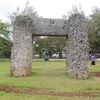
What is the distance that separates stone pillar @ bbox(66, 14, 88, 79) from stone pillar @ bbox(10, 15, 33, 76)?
8.51 feet

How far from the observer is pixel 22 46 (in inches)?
862

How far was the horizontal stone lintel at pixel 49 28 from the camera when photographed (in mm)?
22406

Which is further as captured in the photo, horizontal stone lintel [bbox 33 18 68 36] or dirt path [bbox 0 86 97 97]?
horizontal stone lintel [bbox 33 18 68 36]

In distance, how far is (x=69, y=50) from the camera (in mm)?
22000

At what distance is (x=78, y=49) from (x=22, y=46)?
3.51m

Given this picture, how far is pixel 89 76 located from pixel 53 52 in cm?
3889

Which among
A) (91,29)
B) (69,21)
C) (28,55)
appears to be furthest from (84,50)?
(91,29)

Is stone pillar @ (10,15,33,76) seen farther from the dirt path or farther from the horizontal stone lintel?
the dirt path

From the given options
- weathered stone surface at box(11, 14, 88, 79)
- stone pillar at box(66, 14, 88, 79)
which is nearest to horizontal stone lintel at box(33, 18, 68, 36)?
weathered stone surface at box(11, 14, 88, 79)

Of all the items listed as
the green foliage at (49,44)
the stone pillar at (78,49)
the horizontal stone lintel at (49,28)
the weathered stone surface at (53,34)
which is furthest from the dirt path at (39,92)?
the green foliage at (49,44)

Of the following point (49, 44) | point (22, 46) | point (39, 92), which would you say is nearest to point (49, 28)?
point (22, 46)

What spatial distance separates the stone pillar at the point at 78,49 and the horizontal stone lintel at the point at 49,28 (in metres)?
0.83

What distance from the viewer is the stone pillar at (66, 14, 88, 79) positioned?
70.0 ft

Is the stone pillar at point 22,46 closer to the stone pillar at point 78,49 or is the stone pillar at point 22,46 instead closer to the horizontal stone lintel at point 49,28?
the horizontal stone lintel at point 49,28
